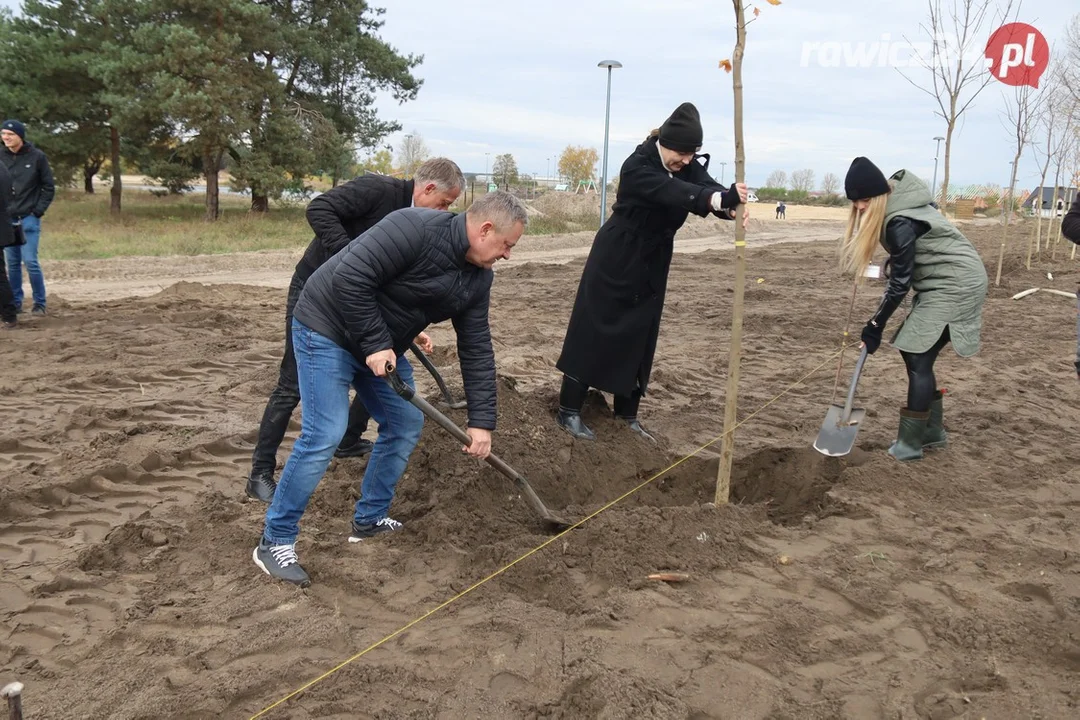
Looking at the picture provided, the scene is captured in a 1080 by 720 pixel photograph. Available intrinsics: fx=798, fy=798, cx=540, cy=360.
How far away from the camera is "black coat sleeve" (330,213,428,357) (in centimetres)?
314

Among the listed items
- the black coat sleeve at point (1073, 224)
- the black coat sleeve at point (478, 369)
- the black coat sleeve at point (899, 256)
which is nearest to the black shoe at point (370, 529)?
the black coat sleeve at point (478, 369)

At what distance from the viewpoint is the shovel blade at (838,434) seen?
483cm

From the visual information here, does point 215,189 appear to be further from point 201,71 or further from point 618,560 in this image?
point 618,560

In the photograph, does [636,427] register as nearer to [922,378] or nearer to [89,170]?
[922,378]

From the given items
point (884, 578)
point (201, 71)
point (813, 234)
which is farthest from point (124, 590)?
point (813, 234)

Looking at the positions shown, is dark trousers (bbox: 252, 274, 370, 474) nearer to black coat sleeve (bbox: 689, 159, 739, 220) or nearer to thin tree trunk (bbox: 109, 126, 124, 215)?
black coat sleeve (bbox: 689, 159, 739, 220)

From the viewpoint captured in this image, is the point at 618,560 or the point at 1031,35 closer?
the point at 618,560

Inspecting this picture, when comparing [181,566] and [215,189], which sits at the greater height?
[215,189]

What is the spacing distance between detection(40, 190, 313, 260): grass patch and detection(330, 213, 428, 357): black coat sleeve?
41.3 ft

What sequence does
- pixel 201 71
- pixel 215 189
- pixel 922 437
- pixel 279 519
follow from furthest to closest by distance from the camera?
pixel 215 189
pixel 201 71
pixel 922 437
pixel 279 519

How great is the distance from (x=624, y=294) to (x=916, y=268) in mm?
1761

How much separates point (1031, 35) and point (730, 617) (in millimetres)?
11345

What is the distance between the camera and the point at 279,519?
3.39 metres

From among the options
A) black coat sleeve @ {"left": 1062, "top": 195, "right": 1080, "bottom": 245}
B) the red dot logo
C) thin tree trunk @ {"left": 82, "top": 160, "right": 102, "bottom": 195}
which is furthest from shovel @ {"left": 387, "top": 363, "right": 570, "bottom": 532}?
thin tree trunk @ {"left": 82, "top": 160, "right": 102, "bottom": 195}
